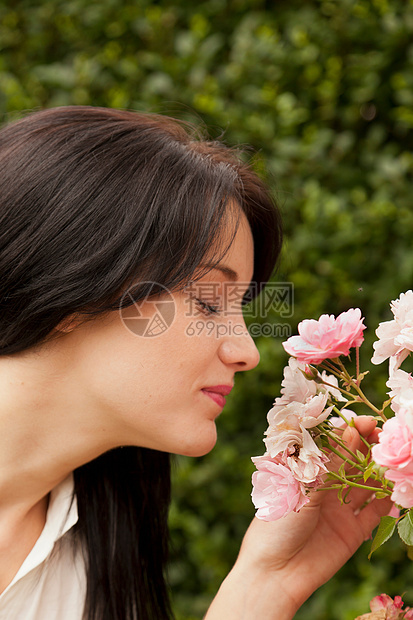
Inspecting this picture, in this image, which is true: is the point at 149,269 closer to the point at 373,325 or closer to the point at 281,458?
the point at 281,458

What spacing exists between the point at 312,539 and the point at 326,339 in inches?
24.3

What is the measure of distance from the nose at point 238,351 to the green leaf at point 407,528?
53cm

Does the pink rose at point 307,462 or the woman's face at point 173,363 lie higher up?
the pink rose at point 307,462

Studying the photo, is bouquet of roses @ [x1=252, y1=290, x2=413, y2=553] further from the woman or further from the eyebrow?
the eyebrow

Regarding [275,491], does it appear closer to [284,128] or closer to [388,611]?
[388,611]

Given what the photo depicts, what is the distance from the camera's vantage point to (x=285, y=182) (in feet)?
6.95

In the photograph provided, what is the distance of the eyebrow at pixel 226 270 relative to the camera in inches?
49.9

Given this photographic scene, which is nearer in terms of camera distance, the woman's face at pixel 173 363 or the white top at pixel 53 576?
the woman's face at pixel 173 363

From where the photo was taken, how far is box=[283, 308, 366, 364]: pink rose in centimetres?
91

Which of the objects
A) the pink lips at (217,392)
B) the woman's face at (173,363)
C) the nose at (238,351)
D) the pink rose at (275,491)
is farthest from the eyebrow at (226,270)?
the pink rose at (275,491)

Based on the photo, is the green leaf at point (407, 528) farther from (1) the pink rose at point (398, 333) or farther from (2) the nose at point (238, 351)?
(2) the nose at point (238, 351)

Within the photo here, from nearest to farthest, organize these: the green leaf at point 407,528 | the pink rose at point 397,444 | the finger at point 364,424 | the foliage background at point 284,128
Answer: the pink rose at point 397,444 → the green leaf at point 407,528 → the finger at point 364,424 → the foliage background at point 284,128

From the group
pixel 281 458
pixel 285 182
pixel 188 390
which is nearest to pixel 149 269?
pixel 188 390

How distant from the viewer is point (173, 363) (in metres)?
1.25
